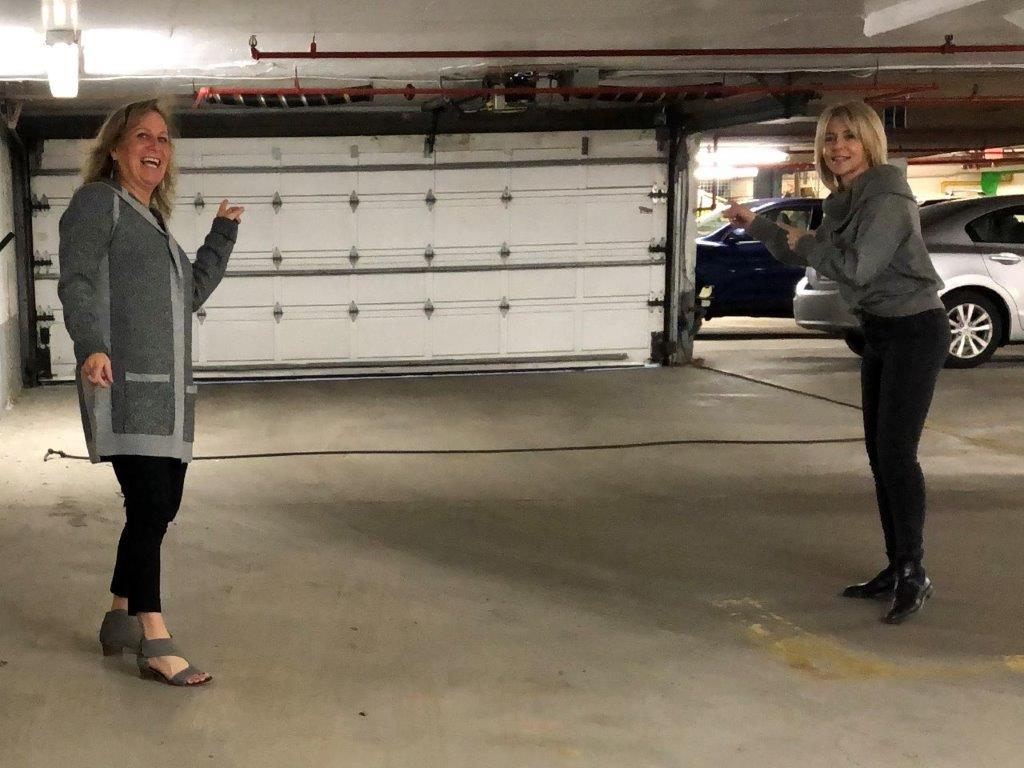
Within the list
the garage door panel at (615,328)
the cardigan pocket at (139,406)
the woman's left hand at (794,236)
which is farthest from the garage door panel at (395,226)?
the cardigan pocket at (139,406)

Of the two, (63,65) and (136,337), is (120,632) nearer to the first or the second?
(136,337)

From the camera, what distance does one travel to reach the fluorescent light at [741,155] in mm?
16250

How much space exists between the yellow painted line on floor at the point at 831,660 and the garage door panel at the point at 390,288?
7.25 m

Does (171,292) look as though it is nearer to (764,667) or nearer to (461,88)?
(764,667)

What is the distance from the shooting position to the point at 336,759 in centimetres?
291

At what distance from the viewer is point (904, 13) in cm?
669

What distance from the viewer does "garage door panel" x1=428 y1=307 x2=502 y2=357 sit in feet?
35.9

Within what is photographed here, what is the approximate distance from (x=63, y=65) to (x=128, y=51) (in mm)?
1225

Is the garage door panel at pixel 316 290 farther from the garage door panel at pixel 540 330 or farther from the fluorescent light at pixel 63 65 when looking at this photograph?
the fluorescent light at pixel 63 65

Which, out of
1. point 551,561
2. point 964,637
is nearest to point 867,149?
point 964,637

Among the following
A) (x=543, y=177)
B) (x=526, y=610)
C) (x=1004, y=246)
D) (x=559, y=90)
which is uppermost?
(x=559, y=90)

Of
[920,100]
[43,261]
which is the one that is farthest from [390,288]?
[920,100]

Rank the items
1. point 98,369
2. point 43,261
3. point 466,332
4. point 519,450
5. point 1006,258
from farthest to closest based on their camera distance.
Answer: point 466,332
point 1006,258
point 43,261
point 519,450
point 98,369

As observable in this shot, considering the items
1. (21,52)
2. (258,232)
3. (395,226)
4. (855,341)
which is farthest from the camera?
(855,341)
